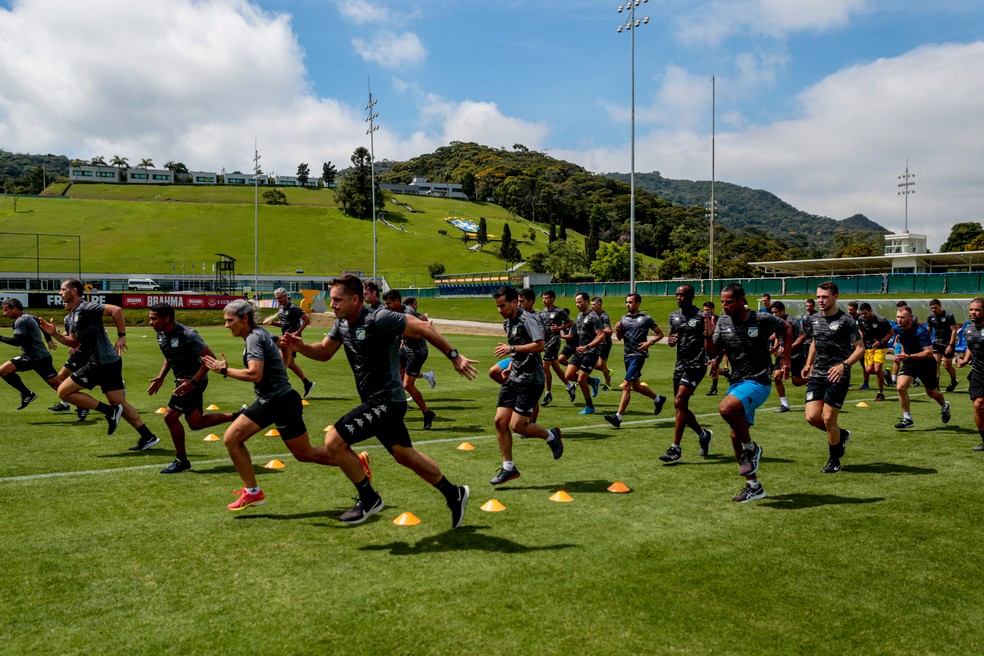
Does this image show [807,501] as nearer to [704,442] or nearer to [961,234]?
[704,442]

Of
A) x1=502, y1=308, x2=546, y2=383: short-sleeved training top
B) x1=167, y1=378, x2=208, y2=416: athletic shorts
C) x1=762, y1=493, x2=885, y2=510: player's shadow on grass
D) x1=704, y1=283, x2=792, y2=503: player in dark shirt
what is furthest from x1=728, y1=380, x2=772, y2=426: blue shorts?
x1=167, y1=378, x2=208, y2=416: athletic shorts

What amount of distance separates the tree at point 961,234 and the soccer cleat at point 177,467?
134 m

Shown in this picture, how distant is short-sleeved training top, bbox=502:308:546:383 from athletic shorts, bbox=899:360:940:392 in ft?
26.3

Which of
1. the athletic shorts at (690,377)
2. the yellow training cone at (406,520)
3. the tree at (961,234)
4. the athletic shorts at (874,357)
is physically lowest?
the yellow training cone at (406,520)

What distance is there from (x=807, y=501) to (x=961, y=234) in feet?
447

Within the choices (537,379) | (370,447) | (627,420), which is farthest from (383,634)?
(627,420)

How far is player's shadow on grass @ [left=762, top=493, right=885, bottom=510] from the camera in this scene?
288 inches

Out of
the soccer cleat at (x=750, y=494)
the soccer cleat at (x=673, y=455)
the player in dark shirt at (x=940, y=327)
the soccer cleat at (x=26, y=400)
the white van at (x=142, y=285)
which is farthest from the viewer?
the white van at (x=142, y=285)

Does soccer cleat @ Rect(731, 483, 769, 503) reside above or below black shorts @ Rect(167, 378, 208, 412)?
below

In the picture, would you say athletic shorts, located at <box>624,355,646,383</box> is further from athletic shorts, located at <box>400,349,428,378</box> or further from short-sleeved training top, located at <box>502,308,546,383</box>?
short-sleeved training top, located at <box>502,308,546,383</box>

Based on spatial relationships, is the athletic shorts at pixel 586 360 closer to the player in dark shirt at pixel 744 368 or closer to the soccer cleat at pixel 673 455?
the soccer cleat at pixel 673 455

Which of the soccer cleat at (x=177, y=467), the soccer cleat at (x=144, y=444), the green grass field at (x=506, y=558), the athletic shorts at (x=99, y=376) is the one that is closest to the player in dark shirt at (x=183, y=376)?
the soccer cleat at (x=177, y=467)

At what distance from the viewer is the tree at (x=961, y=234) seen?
11719 centimetres

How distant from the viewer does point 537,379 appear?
28.8ft
